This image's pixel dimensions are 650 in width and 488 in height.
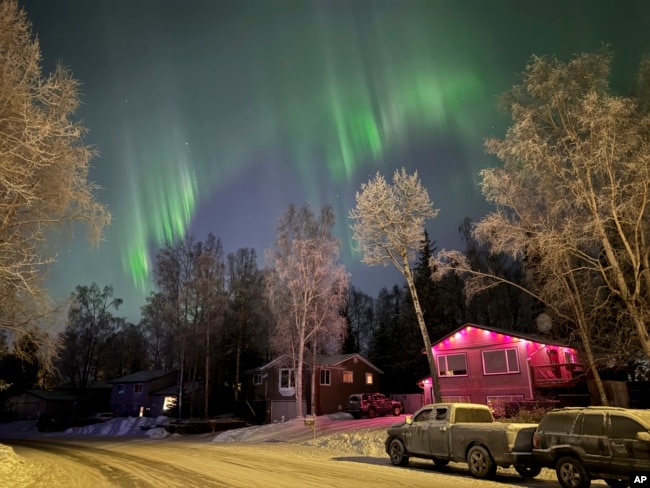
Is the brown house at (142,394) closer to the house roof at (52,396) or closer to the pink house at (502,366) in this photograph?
the house roof at (52,396)

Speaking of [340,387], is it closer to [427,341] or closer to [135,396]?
[427,341]

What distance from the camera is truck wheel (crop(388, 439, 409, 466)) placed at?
47.4 feet

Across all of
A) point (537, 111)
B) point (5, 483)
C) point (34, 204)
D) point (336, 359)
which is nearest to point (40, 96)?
point (34, 204)

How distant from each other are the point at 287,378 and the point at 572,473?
34493 millimetres

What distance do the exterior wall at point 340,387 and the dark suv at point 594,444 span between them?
30.2 m

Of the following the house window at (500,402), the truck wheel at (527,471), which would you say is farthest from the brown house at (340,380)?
the truck wheel at (527,471)

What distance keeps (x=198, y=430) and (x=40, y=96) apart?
3092cm

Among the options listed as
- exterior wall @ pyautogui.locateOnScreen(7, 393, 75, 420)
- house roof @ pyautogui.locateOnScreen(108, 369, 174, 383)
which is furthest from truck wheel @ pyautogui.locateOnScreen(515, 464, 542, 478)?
exterior wall @ pyautogui.locateOnScreen(7, 393, 75, 420)

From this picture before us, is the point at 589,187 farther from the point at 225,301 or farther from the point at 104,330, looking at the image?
the point at 104,330

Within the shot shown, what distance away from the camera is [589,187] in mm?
17156

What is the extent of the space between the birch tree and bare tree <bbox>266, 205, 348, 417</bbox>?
15.5 m

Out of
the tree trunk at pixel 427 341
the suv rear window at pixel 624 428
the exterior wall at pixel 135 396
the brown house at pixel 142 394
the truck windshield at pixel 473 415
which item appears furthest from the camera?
the exterior wall at pixel 135 396

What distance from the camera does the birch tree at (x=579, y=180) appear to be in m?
16.3

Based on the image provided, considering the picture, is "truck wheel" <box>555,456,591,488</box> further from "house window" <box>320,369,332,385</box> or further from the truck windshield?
"house window" <box>320,369,332,385</box>
